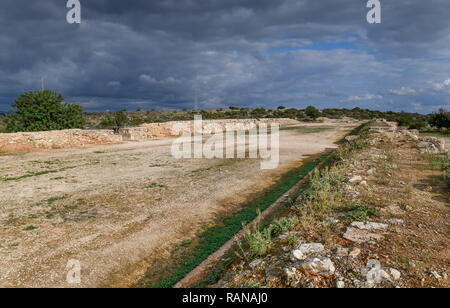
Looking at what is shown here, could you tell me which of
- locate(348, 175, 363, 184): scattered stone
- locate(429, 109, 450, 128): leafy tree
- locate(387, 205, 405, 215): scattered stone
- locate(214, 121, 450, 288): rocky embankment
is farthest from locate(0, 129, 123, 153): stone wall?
locate(429, 109, 450, 128): leafy tree

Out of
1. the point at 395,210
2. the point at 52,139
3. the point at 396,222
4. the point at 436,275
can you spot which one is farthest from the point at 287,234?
the point at 52,139

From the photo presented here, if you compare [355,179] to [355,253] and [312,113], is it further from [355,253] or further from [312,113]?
[312,113]

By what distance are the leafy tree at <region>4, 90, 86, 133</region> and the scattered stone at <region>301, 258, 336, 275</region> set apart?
2289cm

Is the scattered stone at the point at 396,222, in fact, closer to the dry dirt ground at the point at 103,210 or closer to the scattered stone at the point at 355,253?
the scattered stone at the point at 355,253

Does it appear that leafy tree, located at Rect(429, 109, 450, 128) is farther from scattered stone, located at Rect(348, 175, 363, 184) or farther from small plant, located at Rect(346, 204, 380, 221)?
small plant, located at Rect(346, 204, 380, 221)

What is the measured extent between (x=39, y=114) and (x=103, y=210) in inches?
726

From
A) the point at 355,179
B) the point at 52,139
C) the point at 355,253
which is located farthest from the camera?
the point at 52,139

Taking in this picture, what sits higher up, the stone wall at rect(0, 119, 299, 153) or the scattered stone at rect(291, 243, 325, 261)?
the stone wall at rect(0, 119, 299, 153)

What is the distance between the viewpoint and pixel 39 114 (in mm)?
19891

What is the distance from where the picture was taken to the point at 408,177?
669cm

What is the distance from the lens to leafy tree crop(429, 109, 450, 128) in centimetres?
2409
